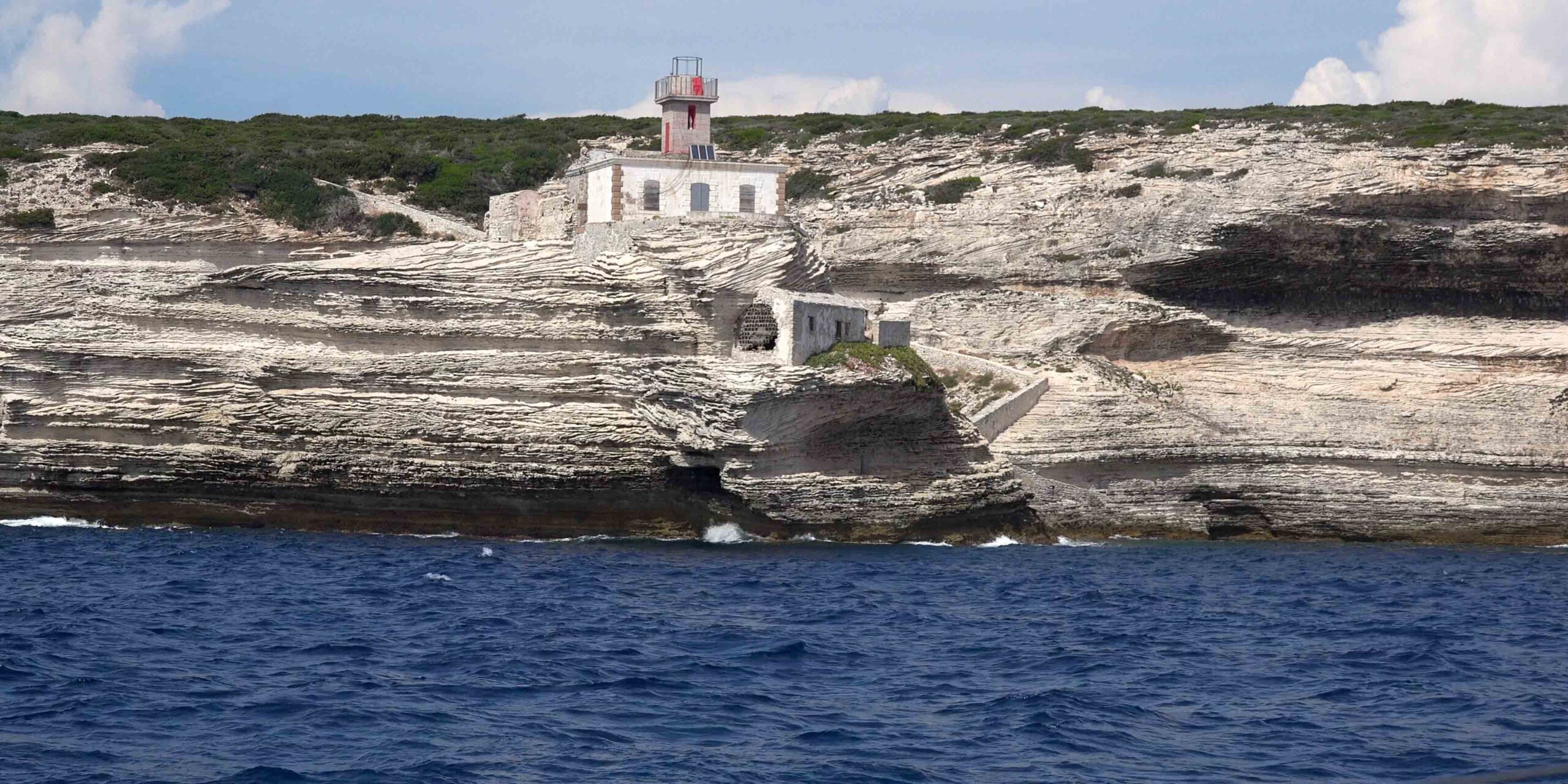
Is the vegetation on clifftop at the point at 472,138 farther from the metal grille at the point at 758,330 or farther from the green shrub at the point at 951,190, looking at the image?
the metal grille at the point at 758,330

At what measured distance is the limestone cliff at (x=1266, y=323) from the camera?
130ft

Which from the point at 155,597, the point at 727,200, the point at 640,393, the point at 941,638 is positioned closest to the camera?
the point at 941,638

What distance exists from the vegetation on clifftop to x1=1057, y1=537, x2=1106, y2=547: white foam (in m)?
17.4

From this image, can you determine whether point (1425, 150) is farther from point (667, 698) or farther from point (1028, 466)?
point (667, 698)

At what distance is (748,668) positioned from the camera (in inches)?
865

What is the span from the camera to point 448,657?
21.9m

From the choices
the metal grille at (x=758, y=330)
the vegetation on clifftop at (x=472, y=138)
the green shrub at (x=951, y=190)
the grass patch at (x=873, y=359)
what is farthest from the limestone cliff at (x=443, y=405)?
the vegetation on clifftop at (x=472, y=138)

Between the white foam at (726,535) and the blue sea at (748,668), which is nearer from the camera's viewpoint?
the blue sea at (748,668)

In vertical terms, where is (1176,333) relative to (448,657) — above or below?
above

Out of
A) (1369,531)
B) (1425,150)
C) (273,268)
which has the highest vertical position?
(1425,150)

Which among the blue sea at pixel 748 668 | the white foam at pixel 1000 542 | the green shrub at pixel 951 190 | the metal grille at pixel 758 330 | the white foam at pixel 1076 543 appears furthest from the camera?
the green shrub at pixel 951 190

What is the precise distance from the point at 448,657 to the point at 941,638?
6.89 m

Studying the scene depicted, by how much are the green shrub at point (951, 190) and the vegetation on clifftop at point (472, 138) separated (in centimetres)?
293

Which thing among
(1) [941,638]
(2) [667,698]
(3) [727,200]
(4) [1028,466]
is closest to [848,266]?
(3) [727,200]
